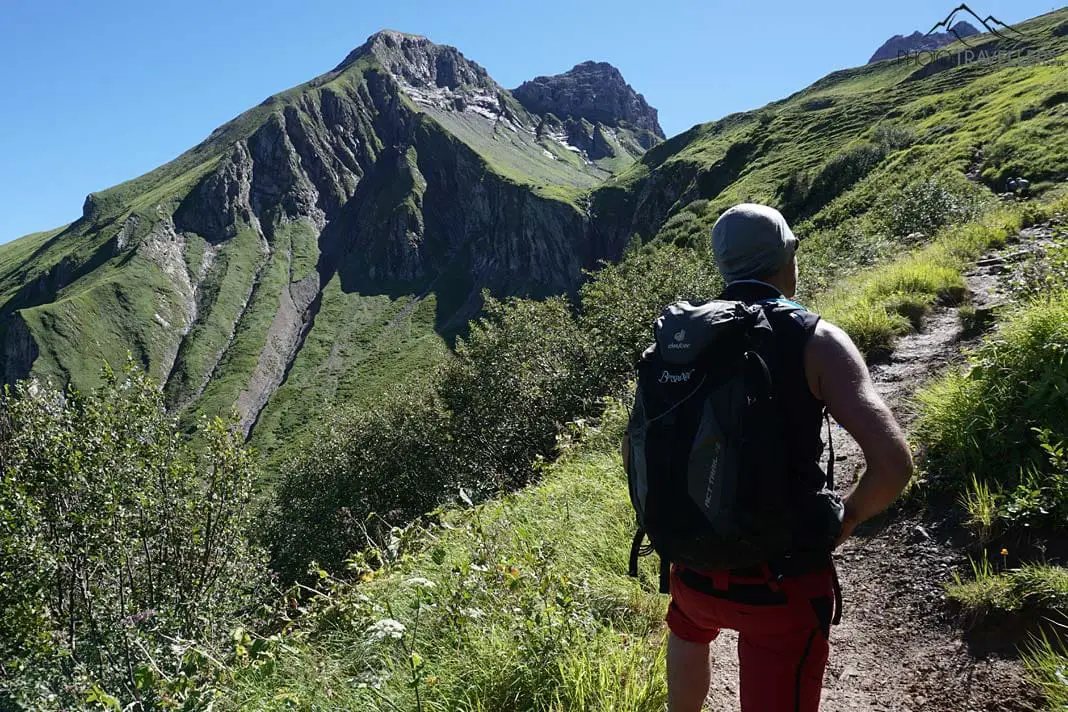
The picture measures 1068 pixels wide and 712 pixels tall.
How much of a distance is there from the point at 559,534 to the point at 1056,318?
4.80 meters

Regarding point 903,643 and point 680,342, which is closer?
point 680,342

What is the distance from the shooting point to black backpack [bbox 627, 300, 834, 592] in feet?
6.66

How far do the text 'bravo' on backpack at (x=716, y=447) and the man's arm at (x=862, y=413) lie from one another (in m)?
0.18

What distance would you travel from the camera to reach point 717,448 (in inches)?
81.5

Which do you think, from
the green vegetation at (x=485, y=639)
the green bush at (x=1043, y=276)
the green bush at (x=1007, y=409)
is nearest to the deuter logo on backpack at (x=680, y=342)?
the green vegetation at (x=485, y=639)

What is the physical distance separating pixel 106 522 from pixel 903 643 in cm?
1483

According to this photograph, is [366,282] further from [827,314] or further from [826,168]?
[827,314]

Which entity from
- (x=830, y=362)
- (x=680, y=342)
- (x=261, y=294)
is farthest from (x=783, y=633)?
(x=261, y=294)

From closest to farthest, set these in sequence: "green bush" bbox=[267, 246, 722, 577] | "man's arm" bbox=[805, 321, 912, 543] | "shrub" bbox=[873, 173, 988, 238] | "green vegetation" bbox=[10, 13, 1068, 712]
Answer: "man's arm" bbox=[805, 321, 912, 543], "green vegetation" bbox=[10, 13, 1068, 712], "shrub" bbox=[873, 173, 988, 238], "green bush" bbox=[267, 246, 722, 577]

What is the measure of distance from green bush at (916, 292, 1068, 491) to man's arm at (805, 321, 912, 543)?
2.99m

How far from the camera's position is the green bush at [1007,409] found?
4258 millimetres

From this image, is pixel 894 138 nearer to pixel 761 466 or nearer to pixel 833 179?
pixel 833 179

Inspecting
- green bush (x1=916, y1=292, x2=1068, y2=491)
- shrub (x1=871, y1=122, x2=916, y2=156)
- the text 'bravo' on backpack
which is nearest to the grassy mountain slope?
shrub (x1=871, y1=122, x2=916, y2=156)

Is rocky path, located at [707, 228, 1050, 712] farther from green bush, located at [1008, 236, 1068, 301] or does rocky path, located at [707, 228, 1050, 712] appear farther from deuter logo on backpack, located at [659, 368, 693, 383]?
green bush, located at [1008, 236, 1068, 301]
